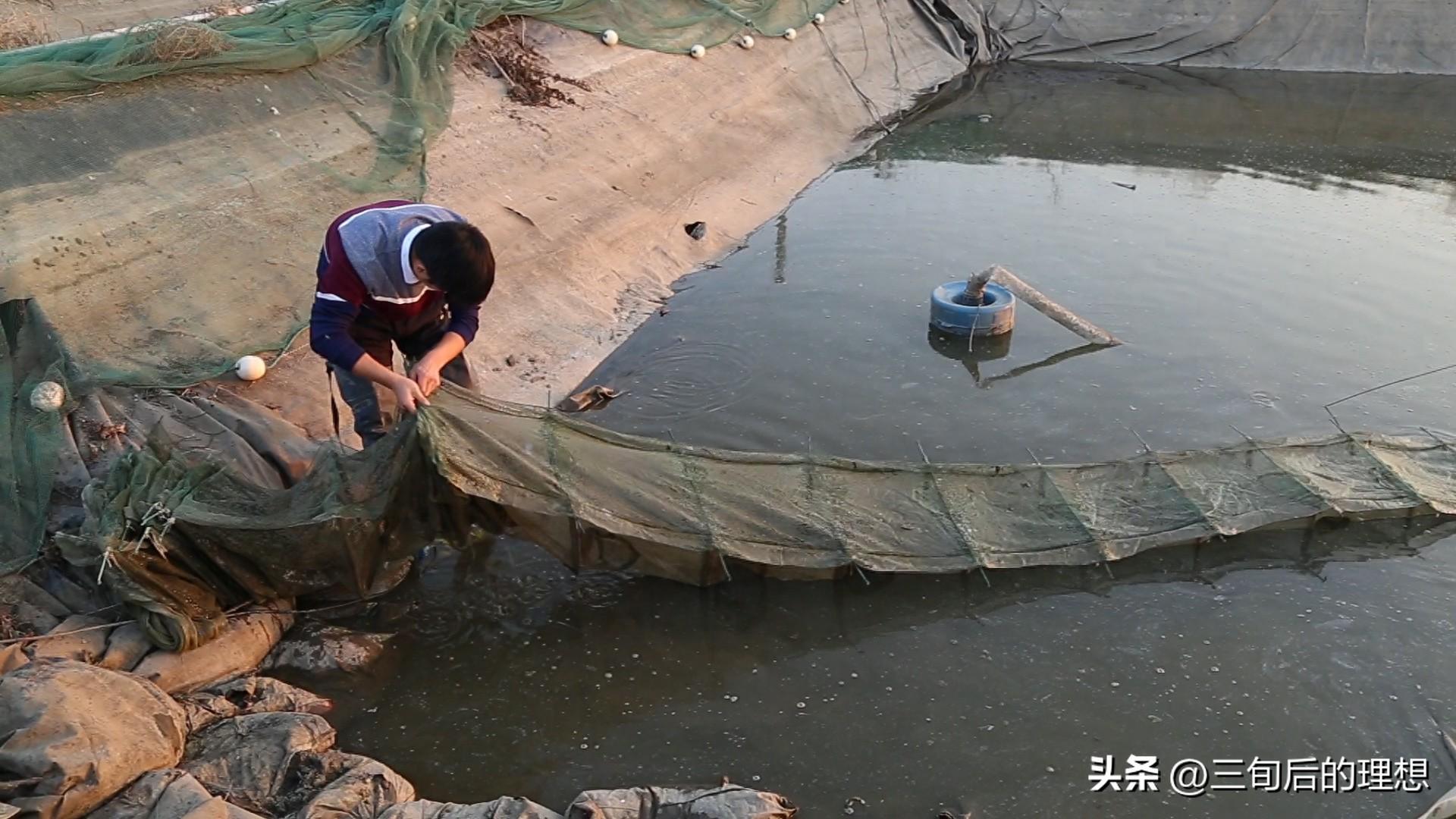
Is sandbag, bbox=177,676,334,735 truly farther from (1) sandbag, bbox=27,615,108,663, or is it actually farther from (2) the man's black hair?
(2) the man's black hair

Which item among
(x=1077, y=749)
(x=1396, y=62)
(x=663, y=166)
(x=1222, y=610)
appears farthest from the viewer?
(x=1396, y=62)

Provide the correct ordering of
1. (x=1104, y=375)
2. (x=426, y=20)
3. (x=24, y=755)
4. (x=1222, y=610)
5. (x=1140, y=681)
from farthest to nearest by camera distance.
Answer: (x=426, y=20) < (x=1104, y=375) < (x=1222, y=610) < (x=1140, y=681) < (x=24, y=755)

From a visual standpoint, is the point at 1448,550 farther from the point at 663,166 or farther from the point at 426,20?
the point at 426,20

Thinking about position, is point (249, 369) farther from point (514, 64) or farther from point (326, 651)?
point (514, 64)

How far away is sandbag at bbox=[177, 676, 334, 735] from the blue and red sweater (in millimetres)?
1328

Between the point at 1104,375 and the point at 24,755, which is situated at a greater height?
the point at 24,755

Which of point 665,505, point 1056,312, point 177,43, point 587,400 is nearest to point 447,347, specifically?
point 665,505

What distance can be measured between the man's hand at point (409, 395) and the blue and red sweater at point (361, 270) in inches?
8.1

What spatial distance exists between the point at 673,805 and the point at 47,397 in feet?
11.6

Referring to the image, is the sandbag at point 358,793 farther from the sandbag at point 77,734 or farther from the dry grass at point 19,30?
the dry grass at point 19,30

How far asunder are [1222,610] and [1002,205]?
6.47 metres

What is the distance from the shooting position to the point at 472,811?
344cm

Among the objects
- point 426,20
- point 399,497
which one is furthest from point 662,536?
point 426,20

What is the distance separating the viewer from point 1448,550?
529cm
